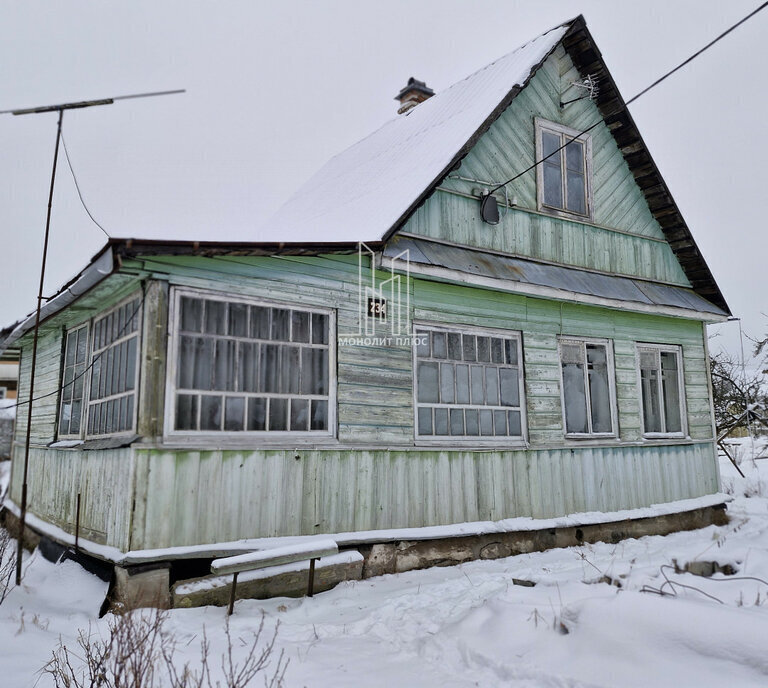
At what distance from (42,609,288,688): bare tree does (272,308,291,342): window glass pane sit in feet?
9.39

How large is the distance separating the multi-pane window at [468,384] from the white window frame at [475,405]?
0.04ft

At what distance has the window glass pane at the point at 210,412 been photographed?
21.4 feet

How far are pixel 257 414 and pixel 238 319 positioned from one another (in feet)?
3.23


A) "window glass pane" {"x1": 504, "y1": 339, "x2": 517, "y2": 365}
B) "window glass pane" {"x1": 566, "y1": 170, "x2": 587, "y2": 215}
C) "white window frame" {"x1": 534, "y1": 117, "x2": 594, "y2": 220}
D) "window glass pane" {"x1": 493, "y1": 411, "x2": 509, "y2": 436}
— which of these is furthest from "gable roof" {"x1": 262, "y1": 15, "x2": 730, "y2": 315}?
"window glass pane" {"x1": 493, "y1": 411, "x2": 509, "y2": 436}

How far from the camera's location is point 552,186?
10211mm

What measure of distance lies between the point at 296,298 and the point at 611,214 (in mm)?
5952

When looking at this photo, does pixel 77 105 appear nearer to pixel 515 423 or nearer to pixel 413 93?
pixel 515 423

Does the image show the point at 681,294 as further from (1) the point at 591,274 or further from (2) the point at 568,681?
(2) the point at 568,681

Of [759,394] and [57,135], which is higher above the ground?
[57,135]

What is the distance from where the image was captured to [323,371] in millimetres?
7367

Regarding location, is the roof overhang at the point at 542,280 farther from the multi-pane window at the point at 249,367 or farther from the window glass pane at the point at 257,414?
the window glass pane at the point at 257,414

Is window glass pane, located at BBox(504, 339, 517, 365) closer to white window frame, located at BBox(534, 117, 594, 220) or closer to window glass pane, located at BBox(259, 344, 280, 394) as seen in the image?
white window frame, located at BBox(534, 117, 594, 220)

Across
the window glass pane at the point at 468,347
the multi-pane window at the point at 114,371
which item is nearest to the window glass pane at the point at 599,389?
the window glass pane at the point at 468,347

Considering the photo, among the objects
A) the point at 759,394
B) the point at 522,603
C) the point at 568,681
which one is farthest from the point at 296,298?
the point at 759,394
